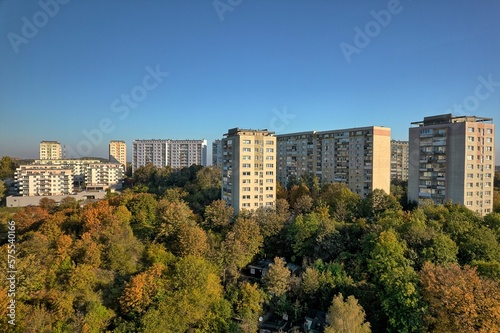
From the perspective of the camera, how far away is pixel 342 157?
24.6 metres

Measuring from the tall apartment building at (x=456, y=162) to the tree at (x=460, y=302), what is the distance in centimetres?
992

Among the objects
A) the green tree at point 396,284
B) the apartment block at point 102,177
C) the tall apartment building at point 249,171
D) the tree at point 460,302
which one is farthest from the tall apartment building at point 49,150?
the tree at point 460,302

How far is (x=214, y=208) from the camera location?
53.3ft

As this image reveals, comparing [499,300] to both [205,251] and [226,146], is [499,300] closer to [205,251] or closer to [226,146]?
[205,251]

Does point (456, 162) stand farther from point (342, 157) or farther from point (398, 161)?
point (398, 161)

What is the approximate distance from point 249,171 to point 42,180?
24.9 m

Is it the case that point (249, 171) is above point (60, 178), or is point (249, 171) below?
above

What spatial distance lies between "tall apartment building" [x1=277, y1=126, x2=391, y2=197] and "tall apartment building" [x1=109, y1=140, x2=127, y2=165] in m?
36.3

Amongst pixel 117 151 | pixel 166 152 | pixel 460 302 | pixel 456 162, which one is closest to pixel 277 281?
pixel 460 302

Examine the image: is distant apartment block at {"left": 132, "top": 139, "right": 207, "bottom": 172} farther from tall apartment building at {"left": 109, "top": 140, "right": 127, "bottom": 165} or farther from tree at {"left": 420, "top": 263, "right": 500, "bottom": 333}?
tree at {"left": 420, "top": 263, "right": 500, "bottom": 333}

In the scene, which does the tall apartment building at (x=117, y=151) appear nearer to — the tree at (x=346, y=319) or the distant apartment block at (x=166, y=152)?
the distant apartment block at (x=166, y=152)

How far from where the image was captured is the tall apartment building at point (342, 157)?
2267 cm

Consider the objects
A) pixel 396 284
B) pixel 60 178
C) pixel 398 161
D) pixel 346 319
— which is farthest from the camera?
pixel 60 178

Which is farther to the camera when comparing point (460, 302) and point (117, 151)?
point (117, 151)
